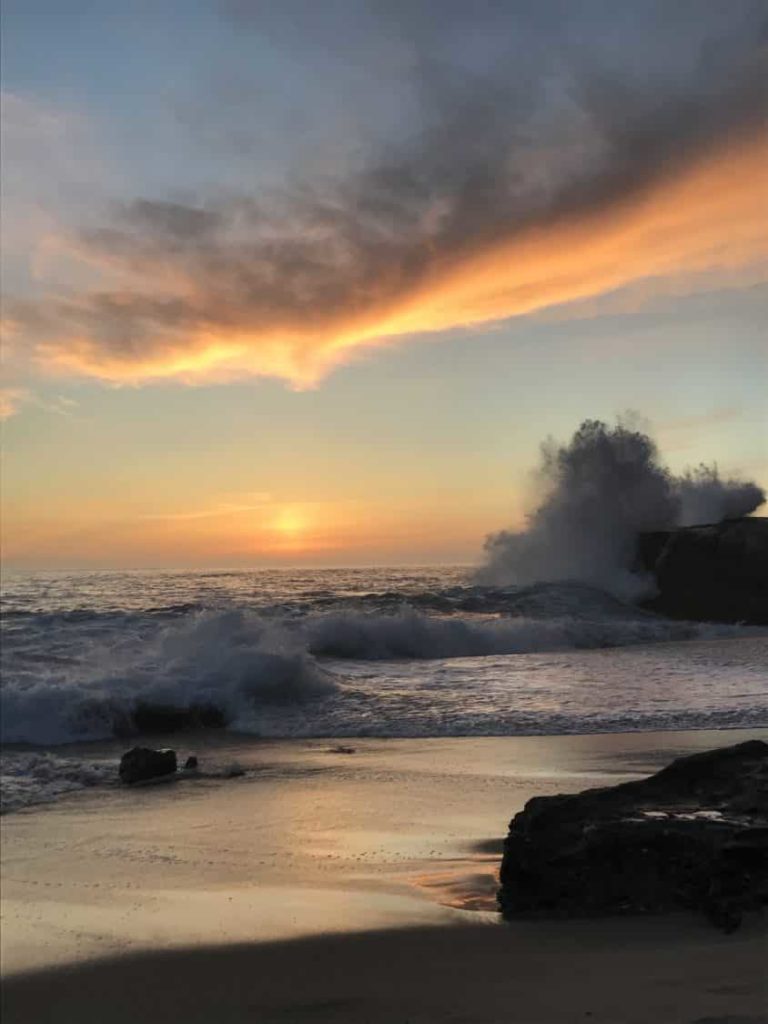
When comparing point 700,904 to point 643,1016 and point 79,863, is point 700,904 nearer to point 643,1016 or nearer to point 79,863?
point 643,1016

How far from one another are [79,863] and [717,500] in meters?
34.0

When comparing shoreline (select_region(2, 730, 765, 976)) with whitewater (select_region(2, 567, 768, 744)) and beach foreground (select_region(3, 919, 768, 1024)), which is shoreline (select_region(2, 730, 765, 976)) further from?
whitewater (select_region(2, 567, 768, 744))

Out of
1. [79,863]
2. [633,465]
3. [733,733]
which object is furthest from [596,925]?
[633,465]

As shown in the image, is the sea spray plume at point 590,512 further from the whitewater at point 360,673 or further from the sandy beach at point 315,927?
the sandy beach at point 315,927

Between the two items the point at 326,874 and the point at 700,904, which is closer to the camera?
the point at 700,904

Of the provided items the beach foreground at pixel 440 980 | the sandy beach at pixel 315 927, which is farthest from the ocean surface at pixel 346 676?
the beach foreground at pixel 440 980

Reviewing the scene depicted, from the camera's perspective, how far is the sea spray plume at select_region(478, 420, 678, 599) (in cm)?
3147

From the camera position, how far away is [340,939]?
154 inches

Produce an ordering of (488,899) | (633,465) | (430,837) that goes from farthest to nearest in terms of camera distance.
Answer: (633,465), (430,837), (488,899)

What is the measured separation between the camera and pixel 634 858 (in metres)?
4.05

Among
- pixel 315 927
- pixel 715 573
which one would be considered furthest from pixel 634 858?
pixel 715 573

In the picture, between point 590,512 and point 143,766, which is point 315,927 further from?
point 590,512

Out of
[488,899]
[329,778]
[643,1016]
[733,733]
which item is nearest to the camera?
[643,1016]

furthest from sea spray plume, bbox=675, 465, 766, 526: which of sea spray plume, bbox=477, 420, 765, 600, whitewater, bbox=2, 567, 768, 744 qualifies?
whitewater, bbox=2, 567, 768, 744
